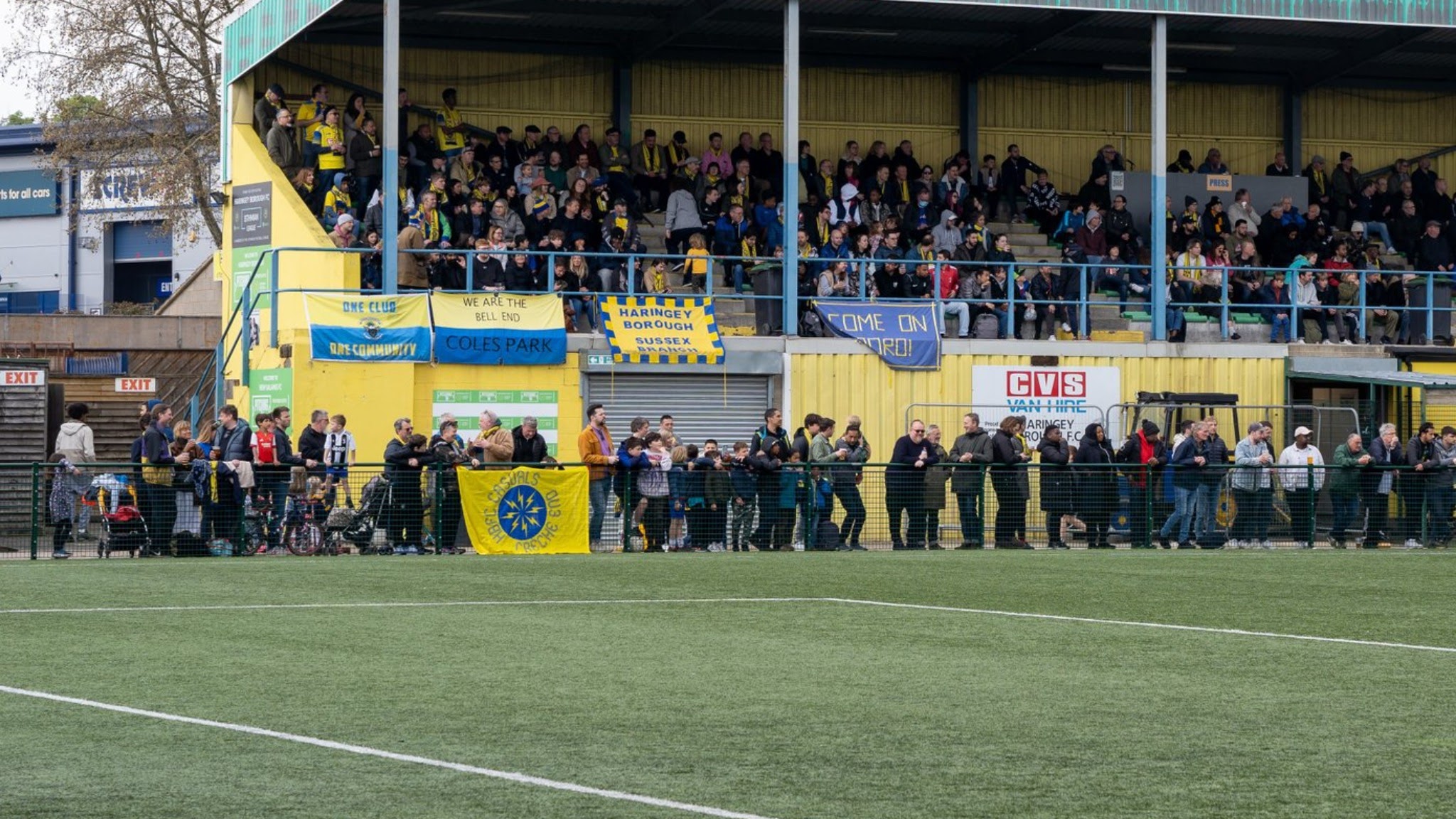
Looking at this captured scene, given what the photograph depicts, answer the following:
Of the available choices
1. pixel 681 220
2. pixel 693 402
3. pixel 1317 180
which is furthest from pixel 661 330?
pixel 1317 180

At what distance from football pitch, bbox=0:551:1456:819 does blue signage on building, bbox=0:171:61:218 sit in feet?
184

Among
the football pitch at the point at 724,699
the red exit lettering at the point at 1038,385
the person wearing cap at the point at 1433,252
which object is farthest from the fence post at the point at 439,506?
the person wearing cap at the point at 1433,252

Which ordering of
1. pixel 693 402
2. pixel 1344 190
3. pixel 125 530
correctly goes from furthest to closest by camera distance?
1. pixel 1344 190
2. pixel 693 402
3. pixel 125 530

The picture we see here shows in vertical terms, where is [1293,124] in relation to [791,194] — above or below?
above

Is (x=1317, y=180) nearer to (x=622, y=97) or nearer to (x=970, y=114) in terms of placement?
(x=970, y=114)

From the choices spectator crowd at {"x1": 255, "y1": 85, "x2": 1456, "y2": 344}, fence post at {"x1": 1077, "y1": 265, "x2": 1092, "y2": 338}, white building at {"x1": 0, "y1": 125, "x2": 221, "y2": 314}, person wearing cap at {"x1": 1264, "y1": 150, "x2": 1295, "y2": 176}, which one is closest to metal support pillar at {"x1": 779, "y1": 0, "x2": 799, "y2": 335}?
spectator crowd at {"x1": 255, "y1": 85, "x2": 1456, "y2": 344}

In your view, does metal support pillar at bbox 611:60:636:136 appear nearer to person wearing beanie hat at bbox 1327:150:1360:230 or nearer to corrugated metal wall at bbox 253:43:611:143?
corrugated metal wall at bbox 253:43:611:143

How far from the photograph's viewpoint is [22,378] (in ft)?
90.6

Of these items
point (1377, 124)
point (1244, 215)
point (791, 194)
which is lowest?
point (791, 194)

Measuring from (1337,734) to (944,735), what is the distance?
5.42 ft

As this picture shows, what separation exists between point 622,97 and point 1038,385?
928 centimetres

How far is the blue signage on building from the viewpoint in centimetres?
7131

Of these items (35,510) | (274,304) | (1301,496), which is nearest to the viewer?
(35,510)

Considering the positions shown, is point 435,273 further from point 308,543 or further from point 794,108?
point 308,543
